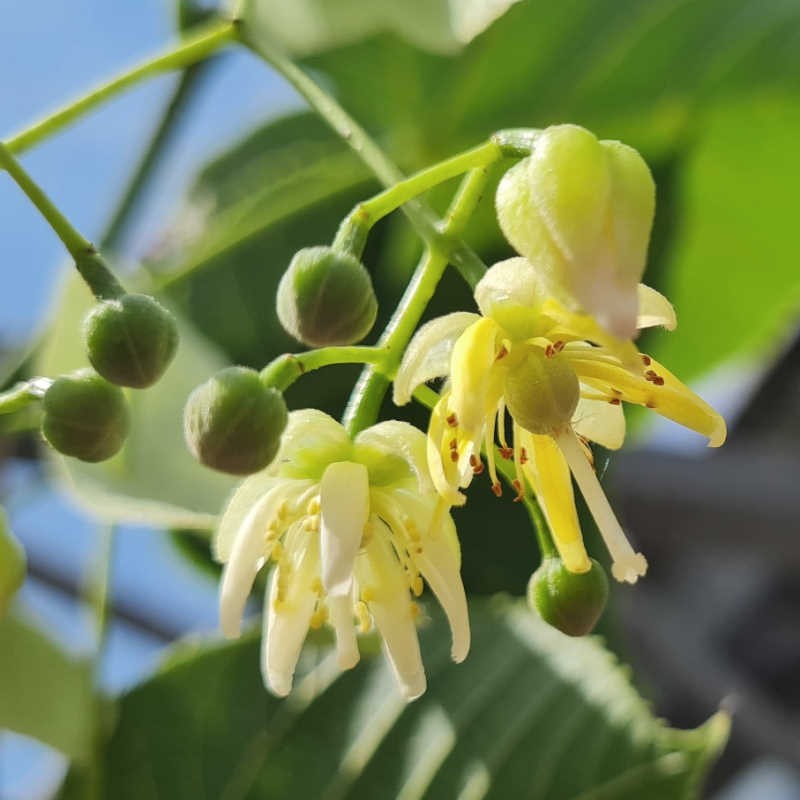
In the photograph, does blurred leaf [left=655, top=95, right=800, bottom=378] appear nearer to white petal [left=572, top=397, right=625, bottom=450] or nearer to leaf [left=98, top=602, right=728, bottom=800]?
leaf [left=98, top=602, right=728, bottom=800]

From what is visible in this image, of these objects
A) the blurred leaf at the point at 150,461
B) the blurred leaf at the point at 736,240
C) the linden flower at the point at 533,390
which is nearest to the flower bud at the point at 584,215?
the linden flower at the point at 533,390

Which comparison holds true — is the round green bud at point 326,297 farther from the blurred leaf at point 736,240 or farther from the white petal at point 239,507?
the blurred leaf at point 736,240

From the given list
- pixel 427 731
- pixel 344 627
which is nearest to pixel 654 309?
pixel 344 627

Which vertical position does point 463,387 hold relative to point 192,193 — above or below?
above

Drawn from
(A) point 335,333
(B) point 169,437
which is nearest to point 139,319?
(A) point 335,333

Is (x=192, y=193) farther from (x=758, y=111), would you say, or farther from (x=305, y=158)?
(x=758, y=111)

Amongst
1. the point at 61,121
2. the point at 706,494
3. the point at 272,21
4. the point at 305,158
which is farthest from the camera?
the point at 706,494

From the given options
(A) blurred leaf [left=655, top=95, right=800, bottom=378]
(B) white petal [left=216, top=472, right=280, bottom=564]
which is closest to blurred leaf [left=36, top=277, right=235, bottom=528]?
(B) white petal [left=216, top=472, right=280, bottom=564]
